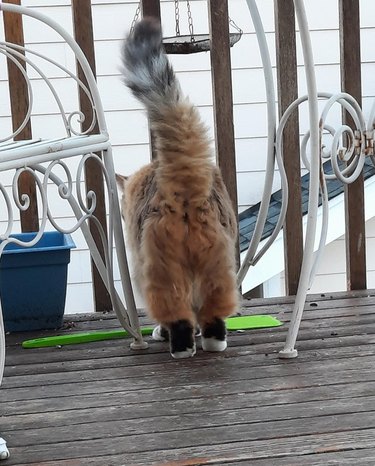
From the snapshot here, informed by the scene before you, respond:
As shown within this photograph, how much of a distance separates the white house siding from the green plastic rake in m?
1.43

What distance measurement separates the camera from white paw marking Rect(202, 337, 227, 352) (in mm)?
2365

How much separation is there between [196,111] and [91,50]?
70 cm

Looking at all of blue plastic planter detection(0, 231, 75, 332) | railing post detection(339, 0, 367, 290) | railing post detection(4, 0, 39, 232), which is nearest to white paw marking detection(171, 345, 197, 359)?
blue plastic planter detection(0, 231, 75, 332)

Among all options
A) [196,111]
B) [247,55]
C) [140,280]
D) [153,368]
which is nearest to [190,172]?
[196,111]

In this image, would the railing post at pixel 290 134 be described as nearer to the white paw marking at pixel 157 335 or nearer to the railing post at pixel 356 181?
the railing post at pixel 356 181

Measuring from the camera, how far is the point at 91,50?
2.77 m

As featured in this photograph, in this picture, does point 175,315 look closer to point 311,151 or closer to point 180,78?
point 311,151

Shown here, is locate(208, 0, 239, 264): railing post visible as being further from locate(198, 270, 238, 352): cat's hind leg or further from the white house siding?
the white house siding

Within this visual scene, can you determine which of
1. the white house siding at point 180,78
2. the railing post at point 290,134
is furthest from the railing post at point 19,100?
the white house siding at point 180,78

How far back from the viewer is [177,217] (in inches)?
88.4

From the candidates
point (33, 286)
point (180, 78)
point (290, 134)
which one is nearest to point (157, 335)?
point (33, 286)

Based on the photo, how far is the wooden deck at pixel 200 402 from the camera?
168cm

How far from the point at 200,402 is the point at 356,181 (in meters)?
1.28

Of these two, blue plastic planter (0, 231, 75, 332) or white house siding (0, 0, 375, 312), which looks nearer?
blue plastic planter (0, 231, 75, 332)
